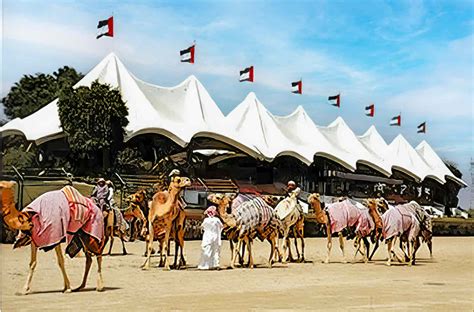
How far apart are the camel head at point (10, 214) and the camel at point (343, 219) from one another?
35.2 feet

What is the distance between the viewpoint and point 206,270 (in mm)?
15602

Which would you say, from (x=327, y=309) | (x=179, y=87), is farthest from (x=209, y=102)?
(x=327, y=309)

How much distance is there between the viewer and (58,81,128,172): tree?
39750mm

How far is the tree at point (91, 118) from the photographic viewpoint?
39.8 m

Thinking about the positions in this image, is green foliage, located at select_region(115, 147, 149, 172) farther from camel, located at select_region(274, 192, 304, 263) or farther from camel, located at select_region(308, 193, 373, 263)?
camel, located at select_region(308, 193, 373, 263)

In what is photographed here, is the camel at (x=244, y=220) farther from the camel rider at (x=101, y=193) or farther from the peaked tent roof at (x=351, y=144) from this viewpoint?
the peaked tent roof at (x=351, y=144)

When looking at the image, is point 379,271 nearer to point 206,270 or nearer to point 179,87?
point 206,270

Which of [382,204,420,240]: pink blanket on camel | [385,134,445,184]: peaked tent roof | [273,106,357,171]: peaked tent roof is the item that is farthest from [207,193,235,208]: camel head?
[385,134,445,184]: peaked tent roof

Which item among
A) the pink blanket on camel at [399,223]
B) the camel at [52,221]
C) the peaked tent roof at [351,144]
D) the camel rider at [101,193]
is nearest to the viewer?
the camel at [52,221]

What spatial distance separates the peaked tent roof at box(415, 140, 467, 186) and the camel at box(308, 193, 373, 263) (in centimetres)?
5672

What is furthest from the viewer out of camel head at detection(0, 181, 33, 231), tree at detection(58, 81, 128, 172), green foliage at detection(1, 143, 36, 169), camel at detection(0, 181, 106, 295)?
green foliage at detection(1, 143, 36, 169)

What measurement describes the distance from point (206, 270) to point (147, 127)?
29.8 metres

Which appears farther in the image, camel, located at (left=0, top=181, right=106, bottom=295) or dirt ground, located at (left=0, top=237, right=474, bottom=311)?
camel, located at (left=0, top=181, right=106, bottom=295)

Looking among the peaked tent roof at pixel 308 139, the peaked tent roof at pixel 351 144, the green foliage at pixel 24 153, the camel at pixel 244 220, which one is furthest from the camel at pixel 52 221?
the peaked tent roof at pixel 351 144
